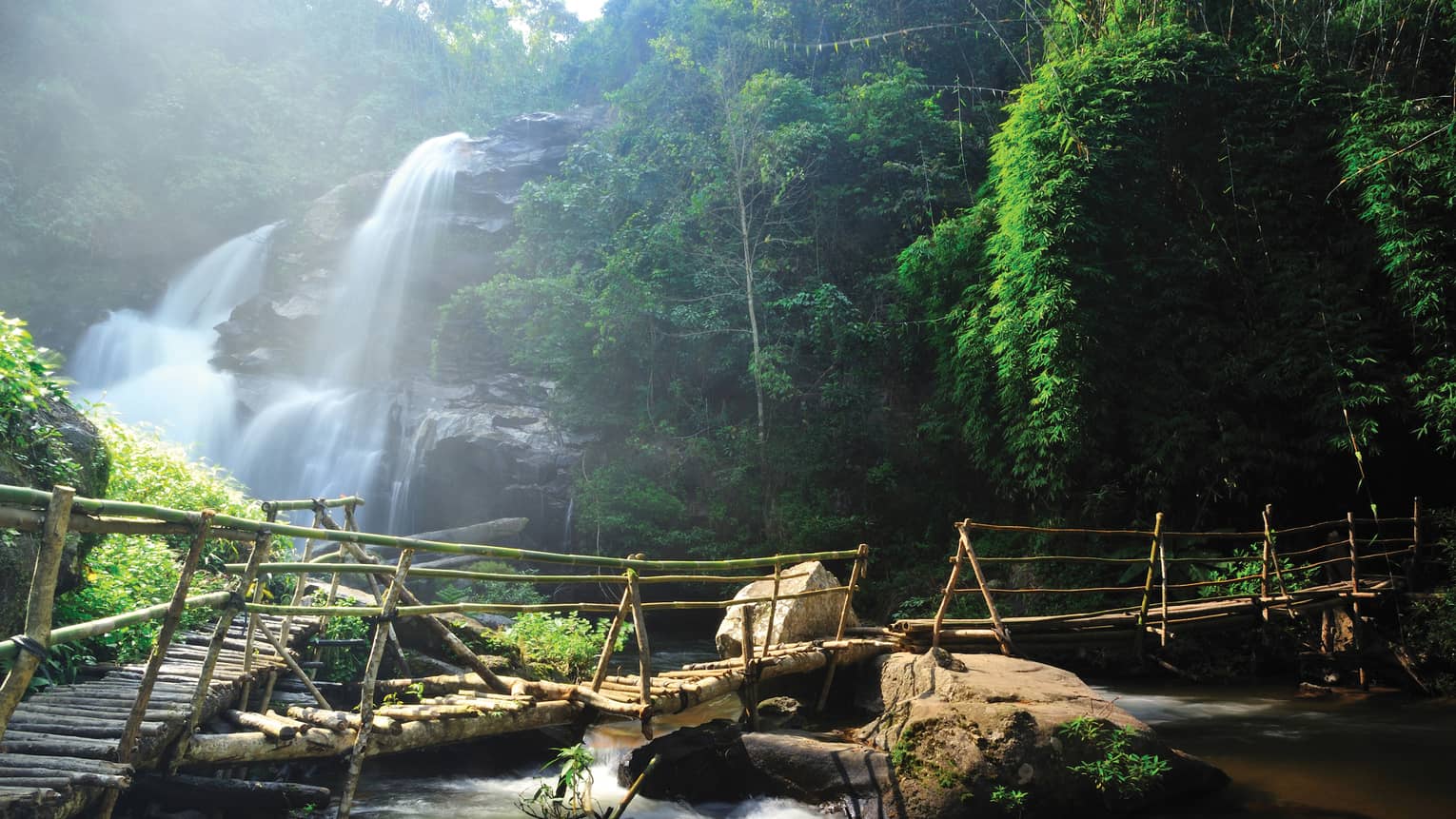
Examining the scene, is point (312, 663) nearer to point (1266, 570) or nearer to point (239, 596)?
point (239, 596)

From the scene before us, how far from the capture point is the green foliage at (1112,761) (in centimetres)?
480

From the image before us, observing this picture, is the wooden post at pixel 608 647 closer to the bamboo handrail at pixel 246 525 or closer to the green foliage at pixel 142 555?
the bamboo handrail at pixel 246 525

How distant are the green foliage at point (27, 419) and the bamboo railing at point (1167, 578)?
5979 millimetres

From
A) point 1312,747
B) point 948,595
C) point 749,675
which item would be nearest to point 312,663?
point 749,675

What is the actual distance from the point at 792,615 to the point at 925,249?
809 centimetres

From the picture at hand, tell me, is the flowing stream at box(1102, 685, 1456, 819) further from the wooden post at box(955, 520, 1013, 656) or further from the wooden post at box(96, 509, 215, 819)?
the wooden post at box(96, 509, 215, 819)

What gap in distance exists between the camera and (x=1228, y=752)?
6.55 meters

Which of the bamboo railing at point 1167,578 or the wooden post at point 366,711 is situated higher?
the bamboo railing at point 1167,578

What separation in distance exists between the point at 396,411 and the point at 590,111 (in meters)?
12.0

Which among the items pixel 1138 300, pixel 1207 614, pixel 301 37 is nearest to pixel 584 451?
pixel 1138 300

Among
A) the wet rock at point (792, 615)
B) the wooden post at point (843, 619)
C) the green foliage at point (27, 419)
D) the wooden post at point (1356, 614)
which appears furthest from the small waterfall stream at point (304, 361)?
the wooden post at point (1356, 614)

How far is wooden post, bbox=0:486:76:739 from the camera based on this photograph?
2.45 metres

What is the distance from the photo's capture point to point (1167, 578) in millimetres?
9148

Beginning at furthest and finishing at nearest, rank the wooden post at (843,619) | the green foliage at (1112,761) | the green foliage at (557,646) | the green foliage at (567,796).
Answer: the green foliage at (557,646), the wooden post at (843,619), the green foliage at (1112,761), the green foliage at (567,796)
